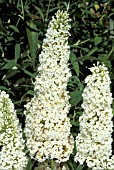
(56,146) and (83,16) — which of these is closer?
(56,146)

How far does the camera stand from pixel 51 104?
11.2 feet

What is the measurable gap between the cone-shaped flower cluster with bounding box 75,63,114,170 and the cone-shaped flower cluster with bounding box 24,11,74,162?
0.13m

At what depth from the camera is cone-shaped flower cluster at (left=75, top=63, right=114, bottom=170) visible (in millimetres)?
3320

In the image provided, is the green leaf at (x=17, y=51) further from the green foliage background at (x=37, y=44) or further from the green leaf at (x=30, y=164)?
the green leaf at (x=30, y=164)

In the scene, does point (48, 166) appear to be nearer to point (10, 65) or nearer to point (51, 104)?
point (51, 104)

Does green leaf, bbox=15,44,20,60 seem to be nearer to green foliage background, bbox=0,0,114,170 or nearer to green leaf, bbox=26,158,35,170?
green foliage background, bbox=0,0,114,170

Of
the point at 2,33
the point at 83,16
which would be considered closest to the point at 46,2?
the point at 83,16

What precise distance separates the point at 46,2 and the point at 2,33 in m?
0.84

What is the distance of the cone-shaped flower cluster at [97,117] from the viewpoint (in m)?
Result: 3.32

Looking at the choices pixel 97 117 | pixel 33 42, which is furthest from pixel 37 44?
pixel 97 117

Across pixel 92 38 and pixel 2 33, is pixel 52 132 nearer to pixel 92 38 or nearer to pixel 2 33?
pixel 2 33

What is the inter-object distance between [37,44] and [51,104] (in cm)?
103

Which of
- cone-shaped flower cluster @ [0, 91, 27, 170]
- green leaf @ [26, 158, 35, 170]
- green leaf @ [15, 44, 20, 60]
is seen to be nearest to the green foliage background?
green leaf @ [15, 44, 20, 60]

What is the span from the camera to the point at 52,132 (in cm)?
340
